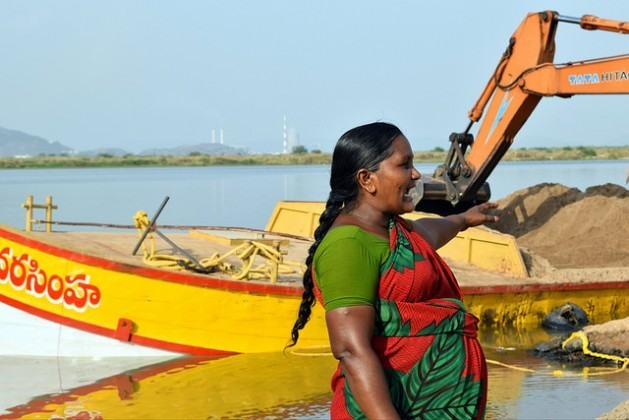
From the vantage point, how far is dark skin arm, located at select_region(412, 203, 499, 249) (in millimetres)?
3025

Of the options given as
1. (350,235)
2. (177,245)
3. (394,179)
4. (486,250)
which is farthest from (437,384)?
(177,245)

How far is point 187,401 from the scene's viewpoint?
26.3 ft

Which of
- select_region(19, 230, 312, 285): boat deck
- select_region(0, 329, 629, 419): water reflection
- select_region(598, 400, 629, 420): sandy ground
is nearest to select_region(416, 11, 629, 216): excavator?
select_region(19, 230, 312, 285): boat deck

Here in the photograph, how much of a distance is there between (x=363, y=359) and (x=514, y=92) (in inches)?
445

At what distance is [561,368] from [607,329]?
2.26 feet

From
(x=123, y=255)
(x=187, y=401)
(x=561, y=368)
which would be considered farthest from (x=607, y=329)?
(x=123, y=255)

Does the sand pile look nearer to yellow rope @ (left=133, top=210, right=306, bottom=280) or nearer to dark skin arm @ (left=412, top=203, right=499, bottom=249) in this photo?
yellow rope @ (left=133, top=210, right=306, bottom=280)

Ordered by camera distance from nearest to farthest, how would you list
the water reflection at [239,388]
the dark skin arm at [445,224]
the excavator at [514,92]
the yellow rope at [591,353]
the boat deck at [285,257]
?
the dark skin arm at [445,224], the water reflection at [239,388], the yellow rope at [591,353], the boat deck at [285,257], the excavator at [514,92]

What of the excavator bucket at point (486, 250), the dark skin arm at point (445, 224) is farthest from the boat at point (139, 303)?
the dark skin arm at point (445, 224)

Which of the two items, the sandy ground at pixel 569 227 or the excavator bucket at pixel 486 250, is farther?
the sandy ground at pixel 569 227

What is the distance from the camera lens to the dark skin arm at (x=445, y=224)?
3025 millimetres

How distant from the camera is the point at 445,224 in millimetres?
3186

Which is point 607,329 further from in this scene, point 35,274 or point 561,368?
point 35,274

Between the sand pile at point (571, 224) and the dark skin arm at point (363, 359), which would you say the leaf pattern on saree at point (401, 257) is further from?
the sand pile at point (571, 224)
